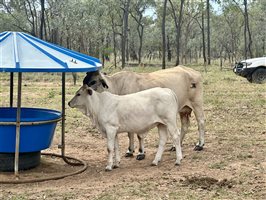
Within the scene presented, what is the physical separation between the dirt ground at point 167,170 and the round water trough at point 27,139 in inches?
6.6

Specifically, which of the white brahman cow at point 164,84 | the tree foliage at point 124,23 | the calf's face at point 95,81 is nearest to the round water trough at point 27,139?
the calf's face at point 95,81

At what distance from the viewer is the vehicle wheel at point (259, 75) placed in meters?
19.7

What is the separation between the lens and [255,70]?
64.8 ft

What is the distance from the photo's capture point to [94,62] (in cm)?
693

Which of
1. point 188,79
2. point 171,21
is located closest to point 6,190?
point 188,79

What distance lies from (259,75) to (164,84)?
41.1ft

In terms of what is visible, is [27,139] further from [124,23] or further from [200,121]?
[124,23]

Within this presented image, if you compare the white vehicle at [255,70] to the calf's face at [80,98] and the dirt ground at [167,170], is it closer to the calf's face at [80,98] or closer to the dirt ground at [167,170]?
the dirt ground at [167,170]

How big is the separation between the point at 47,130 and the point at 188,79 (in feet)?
9.05

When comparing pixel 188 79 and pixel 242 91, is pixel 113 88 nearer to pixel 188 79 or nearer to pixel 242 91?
pixel 188 79

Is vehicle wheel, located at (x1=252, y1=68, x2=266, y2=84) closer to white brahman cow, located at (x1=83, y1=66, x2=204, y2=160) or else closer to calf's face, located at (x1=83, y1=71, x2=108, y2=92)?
white brahman cow, located at (x1=83, y1=66, x2=204, y2=160)

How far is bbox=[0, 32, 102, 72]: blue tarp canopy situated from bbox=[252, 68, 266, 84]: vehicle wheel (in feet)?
45.2

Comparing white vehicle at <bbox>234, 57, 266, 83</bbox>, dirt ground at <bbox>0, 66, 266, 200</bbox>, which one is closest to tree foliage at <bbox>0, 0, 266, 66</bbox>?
white vehicle at <bbox>234, 57, 266, 83</bbox>

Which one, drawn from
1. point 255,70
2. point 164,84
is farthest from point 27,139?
point 255,70
